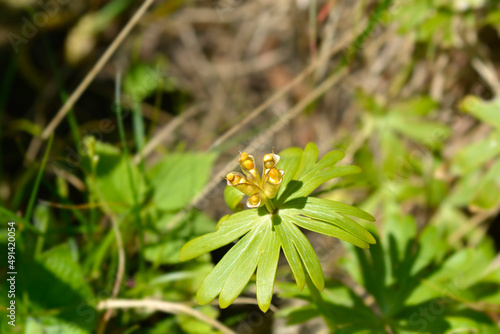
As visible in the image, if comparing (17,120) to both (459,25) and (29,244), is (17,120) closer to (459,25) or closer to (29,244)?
(29,244)

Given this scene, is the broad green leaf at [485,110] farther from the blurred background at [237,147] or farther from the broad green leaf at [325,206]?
the broad green leaf at [325,206]

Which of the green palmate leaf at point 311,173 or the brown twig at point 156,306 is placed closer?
the green palmate leaf at point 311,173

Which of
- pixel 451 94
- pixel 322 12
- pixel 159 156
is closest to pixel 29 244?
pixel 159 156

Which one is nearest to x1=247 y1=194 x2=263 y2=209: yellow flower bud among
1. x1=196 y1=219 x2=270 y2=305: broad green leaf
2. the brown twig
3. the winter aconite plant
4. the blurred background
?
the winter aconite plant

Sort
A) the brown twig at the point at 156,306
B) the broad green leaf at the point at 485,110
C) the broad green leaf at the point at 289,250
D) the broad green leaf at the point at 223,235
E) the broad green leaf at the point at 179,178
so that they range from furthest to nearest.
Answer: the broad green leaf at the point at 485,110 → the broad green leaf at the point at 179,178 → the brown twig at the point at 156,306 → the broad green leaf at the point at 223,235 → the broad green leaf at the point at 289,250

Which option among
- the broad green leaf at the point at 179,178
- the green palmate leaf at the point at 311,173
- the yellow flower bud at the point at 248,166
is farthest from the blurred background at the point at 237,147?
the yellow flower bud at the point at 248,166

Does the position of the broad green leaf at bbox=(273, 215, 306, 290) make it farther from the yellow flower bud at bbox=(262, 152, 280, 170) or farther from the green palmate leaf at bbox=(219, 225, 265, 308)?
the yellow flower bud at bbox=(262, 152, 280, 170)

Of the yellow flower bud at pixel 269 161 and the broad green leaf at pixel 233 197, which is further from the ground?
the yellow flower bud at pixel 269 161
